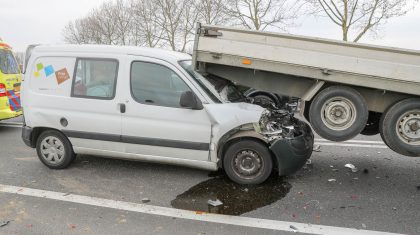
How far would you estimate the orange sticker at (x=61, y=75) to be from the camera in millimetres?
5258

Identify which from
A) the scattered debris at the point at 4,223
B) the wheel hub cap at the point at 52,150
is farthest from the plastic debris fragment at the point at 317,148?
the scattered debris at the point at 4,223

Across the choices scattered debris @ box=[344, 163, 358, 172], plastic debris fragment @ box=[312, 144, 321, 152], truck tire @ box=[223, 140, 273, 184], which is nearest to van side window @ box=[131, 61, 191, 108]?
truck tire @ box=[223, 140, 273, 184]

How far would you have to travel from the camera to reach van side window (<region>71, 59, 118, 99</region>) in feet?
16.6

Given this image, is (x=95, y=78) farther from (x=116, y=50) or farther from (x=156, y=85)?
(x=156, y=85)

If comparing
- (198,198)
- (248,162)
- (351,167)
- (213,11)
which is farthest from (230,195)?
(213,11)

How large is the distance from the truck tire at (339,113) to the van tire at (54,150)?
137 inches

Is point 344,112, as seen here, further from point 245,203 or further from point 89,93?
point 89,93

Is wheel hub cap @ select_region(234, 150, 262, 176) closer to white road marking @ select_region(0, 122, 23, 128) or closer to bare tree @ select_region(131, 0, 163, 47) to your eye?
white road marking @ select_region(0, 122, 23, 128)

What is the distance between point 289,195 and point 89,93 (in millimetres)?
3019

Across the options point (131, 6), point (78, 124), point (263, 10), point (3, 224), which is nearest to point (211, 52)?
point (78, 124)

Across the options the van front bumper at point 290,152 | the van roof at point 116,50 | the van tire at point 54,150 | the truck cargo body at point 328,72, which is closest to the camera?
the truck cargo body at point 328,72

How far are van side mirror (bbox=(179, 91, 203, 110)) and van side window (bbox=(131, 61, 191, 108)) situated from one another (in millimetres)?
148

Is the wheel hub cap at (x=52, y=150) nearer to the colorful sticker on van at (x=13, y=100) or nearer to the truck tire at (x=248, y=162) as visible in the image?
the truck tire at (x=248, y=162)

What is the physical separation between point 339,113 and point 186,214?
2.18 m
